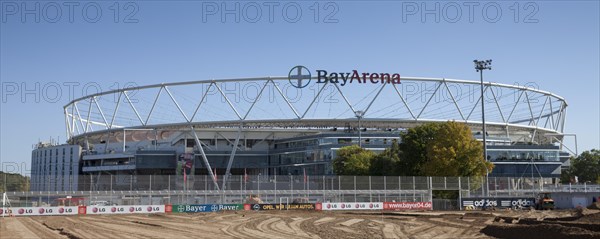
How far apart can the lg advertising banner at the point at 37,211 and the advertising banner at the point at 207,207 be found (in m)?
9.16

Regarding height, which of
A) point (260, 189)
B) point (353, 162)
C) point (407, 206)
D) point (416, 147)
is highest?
point (416, 147)

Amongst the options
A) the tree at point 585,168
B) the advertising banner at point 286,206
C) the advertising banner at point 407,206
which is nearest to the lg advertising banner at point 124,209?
the advertising banner at point 286,206

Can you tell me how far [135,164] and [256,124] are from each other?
1089 inches

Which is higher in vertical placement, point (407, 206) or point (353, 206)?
point (353, 206)

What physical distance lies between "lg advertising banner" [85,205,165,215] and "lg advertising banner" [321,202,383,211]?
16.1m

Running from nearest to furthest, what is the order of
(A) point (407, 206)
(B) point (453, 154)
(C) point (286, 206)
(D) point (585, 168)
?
(C) point (286, 206)
(A) point (407, 206)
(B) point (453, 154)
(D) point (585, 168)

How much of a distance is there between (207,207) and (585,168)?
108 m

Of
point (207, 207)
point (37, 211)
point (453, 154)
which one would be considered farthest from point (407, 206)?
point (37, 211)

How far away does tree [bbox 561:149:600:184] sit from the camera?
140m

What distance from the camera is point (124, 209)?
5878 centimetres

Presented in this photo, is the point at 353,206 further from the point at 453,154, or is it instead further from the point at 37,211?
the point at 37,211

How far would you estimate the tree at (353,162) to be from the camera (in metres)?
92.2

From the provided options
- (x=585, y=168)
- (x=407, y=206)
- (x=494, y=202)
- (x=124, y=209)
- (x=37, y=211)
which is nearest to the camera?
(x=37, y=211)

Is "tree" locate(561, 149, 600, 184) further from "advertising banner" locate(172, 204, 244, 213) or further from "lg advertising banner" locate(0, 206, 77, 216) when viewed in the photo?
"lg advertising banner" locate(0, 206, 77, 216)
